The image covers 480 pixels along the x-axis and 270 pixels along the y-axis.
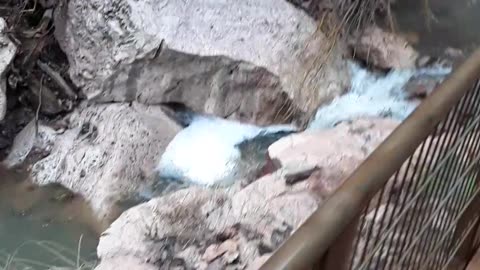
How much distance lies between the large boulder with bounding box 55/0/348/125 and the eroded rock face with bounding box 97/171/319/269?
697mm

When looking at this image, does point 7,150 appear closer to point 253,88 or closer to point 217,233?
point 253,88

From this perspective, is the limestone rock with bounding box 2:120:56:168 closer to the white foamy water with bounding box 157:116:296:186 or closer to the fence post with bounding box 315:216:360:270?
the white foamy water with bounding box 157:116:296:186

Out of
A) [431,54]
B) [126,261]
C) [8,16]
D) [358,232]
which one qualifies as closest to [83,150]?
[8,16]

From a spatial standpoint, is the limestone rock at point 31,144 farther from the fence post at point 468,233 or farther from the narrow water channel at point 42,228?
the fence post at point 468,233

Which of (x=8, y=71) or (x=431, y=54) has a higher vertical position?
(x=8, y=71)

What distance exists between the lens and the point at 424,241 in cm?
138

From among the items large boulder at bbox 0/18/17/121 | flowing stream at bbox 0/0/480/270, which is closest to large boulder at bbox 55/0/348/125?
flowing stream at bbox 0/0/480/270

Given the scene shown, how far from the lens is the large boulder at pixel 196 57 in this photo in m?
2.87

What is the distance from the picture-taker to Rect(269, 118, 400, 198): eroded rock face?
2209 millimetres

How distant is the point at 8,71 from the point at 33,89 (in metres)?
0.14

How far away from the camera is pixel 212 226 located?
2.14m

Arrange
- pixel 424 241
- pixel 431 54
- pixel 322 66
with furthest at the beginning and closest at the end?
pixel 431 54
pixel 322 66
pixel 424 241

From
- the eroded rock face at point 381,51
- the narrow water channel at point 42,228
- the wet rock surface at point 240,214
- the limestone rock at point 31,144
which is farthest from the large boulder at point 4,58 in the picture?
the eroded rock face at point 381,51

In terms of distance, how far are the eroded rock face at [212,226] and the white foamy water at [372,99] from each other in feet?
2.43
